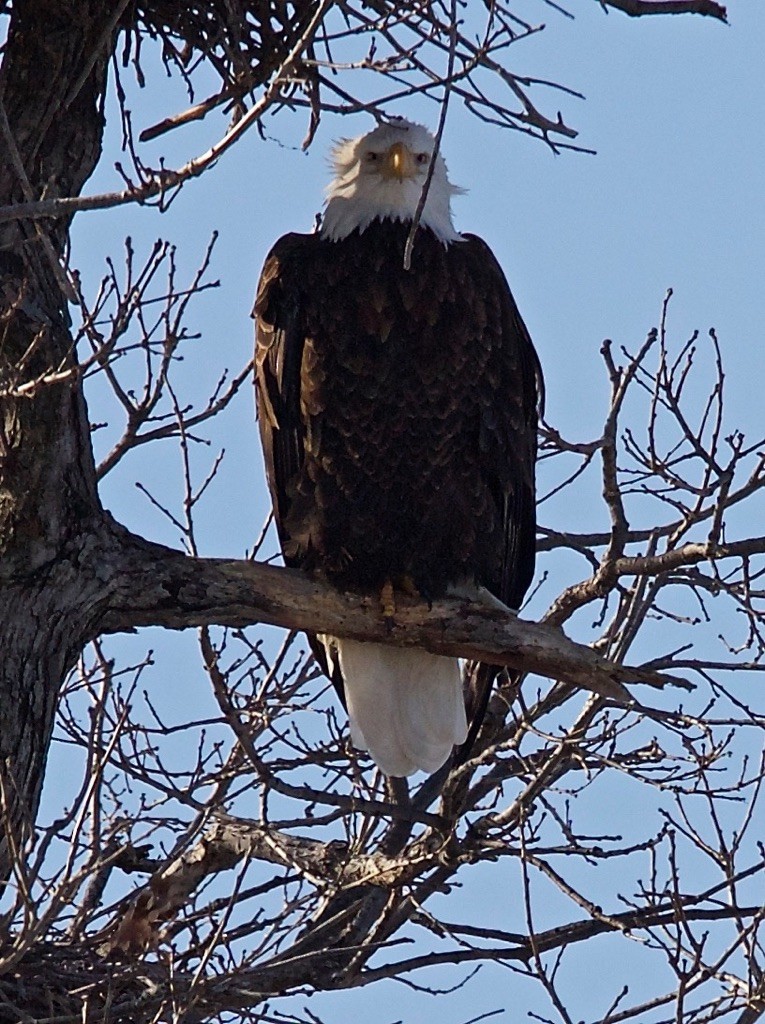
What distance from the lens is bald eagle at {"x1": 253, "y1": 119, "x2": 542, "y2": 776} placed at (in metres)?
4.29

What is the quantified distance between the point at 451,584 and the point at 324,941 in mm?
985

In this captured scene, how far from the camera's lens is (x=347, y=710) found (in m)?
4.70

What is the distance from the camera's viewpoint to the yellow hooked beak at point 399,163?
15.5 ft

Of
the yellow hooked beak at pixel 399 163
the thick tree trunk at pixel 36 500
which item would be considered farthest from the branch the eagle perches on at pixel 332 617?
the yellow hooked beak at pixel 399 163

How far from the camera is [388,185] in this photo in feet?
15.5

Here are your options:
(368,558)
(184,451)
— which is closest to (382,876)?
(368,558)

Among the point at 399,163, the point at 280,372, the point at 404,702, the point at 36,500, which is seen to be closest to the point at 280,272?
the point at 280,372

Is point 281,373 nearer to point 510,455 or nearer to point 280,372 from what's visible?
point 280,372

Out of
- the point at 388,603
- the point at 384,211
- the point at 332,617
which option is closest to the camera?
the point at 332,617

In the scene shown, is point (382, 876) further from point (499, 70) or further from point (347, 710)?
point (499, 70)

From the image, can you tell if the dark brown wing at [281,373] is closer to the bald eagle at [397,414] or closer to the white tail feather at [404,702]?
the bald eagle at [397,414]

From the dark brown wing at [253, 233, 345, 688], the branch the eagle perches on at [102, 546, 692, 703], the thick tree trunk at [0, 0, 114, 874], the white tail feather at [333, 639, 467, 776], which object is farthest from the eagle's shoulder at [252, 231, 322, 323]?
the white tail feather at [333, 639, 467, 776]

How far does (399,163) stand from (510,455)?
899 mm

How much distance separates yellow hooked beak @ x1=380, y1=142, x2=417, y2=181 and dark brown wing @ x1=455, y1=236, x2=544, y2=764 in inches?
11.2
